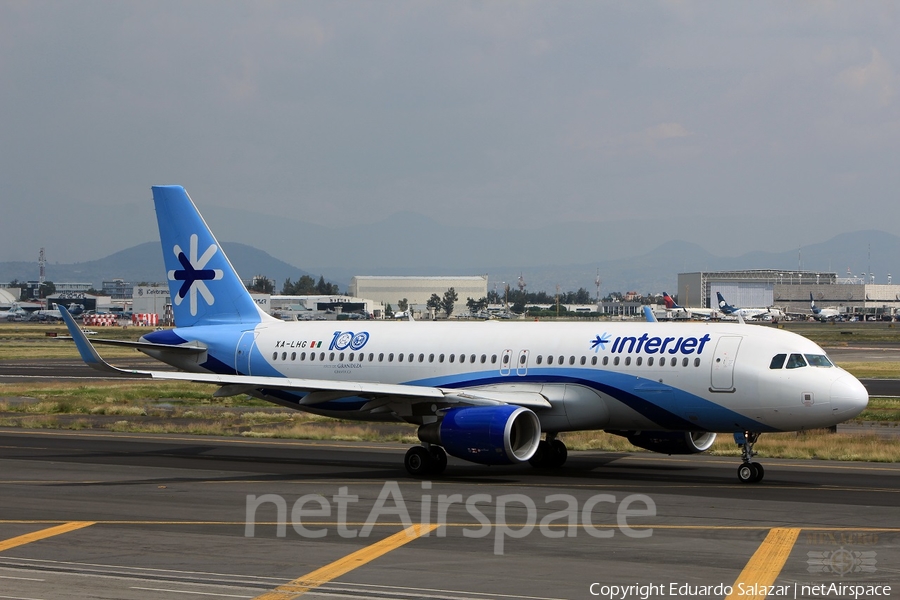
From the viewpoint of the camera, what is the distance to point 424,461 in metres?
29.4

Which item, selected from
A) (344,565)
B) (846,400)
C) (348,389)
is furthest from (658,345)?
(344,565)

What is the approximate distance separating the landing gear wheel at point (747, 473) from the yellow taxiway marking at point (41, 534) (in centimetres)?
1538

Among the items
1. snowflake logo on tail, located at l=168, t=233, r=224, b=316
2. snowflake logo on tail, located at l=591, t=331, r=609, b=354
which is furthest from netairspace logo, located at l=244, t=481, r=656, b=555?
snowflake logo on tail, located at l=168, t=233, r=224, b=316

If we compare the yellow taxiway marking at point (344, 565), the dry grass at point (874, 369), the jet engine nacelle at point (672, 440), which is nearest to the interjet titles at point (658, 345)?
the jet engine nacelle at point (672, 440)

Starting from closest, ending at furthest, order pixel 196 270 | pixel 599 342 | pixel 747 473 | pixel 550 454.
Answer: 1. pixel 747 473
2. pixel 599 342
3. pixel 550 454
4. pixel 196 270

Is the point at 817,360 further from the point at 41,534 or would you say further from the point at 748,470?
the point at 41,534

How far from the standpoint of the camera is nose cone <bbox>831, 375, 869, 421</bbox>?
26.8 m

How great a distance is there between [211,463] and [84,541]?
1278cm

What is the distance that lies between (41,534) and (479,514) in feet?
27.4

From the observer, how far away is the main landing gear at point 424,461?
29422 mm

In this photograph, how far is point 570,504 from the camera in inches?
948

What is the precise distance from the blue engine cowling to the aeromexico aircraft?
0.12 ft

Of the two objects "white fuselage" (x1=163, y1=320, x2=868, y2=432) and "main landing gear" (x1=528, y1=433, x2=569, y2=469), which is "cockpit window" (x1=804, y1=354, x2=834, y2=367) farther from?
"main landing gear" (x1=528, y1=433, x2=569, y2=469)

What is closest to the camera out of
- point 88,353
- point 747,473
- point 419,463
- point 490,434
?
point 490,434
